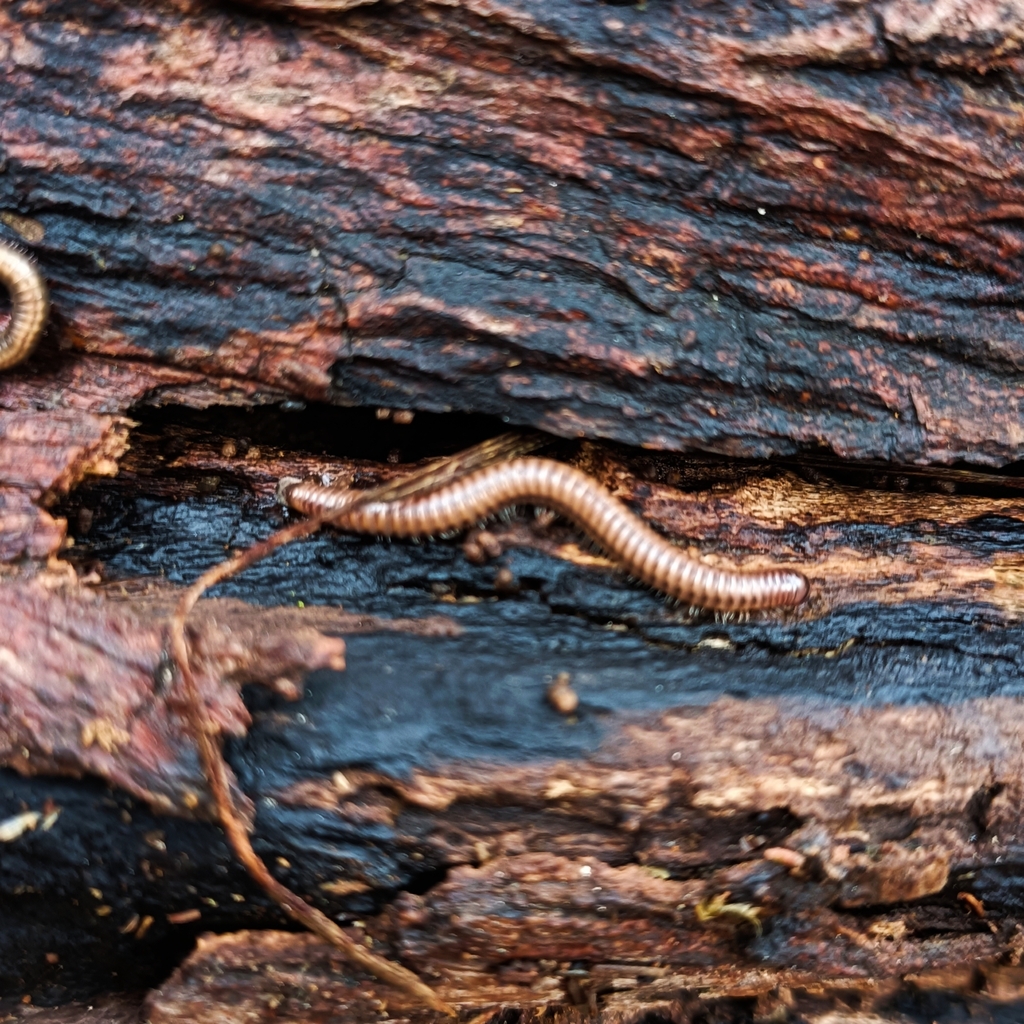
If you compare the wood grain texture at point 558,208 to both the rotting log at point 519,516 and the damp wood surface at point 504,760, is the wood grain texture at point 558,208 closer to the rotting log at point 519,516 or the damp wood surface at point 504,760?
the rotting log at point 519,516

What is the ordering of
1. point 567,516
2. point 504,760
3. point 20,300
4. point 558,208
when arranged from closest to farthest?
point 504,760 → point 20,300 → point 558,208 → point 567,516

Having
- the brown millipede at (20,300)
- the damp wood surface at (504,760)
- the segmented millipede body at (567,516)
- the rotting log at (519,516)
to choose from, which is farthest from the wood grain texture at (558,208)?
the damp wood surface at (504,760)

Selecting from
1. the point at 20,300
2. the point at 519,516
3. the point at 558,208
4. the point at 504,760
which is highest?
the point at 558,208

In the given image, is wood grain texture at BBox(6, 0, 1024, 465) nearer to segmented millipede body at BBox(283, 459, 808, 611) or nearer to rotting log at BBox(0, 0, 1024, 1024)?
rotting log at BBox(0, 0, 1024, 1024)

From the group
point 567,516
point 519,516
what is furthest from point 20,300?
point 567,516

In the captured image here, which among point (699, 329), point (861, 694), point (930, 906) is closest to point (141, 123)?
point (699, 329)

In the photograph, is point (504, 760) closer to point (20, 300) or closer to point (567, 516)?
point (567, 516)

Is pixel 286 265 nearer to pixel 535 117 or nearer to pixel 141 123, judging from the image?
pixel 141 123
